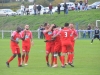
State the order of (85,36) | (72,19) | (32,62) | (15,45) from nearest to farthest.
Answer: (15,45) < (32,62) < (85,36) < (72,19)

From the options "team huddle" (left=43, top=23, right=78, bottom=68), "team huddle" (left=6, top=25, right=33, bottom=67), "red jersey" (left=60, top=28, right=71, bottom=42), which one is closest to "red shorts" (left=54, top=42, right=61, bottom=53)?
"team huddle" (left=43, top=23, right=78, bottom=68)

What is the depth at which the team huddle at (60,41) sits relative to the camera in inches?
957

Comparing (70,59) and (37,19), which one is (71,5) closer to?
(37,19)

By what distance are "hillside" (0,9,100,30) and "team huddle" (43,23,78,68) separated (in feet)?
117

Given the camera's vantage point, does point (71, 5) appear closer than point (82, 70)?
No

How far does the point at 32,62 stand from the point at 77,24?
3271 centimetres

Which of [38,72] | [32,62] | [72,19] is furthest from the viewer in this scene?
[72,19]

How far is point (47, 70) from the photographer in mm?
23391

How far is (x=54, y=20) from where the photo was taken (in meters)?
65.7

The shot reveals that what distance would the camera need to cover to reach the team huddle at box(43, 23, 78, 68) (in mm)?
24312

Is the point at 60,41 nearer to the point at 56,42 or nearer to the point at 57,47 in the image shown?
the point at 56,42

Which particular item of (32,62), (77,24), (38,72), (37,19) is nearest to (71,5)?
(37,19)

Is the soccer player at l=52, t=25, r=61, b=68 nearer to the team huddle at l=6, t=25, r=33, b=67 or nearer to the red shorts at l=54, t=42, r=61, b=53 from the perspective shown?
the red shorts at l=54, t=42, r=61, b=53

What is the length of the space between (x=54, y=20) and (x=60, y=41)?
40912 millimetres
